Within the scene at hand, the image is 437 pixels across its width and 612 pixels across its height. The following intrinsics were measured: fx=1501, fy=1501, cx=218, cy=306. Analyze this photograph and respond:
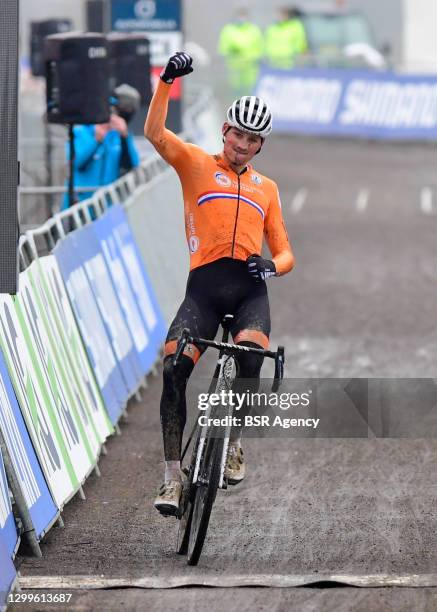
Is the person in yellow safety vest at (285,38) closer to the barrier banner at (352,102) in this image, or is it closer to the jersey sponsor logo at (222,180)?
the barrier banner at (352,102)

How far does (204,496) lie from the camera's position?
7793 millimetres

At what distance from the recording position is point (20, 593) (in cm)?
736

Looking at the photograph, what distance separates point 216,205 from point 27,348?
1416 millimetres

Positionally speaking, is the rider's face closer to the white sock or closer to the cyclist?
the cyclist

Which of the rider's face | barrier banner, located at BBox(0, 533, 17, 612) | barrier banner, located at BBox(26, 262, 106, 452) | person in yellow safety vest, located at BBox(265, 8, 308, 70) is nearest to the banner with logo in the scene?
barrier banner, located at BBox(26, 262, 106, 452)

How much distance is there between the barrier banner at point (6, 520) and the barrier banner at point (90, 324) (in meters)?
2.87

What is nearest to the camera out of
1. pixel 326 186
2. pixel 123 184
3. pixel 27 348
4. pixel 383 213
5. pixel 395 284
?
pixel 27 348

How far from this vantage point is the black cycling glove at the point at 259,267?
8.15 metres

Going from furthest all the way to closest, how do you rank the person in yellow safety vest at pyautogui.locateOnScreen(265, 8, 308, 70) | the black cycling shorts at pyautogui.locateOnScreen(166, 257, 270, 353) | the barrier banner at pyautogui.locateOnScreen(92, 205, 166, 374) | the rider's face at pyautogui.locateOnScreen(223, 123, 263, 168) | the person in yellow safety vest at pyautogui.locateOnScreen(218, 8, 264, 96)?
the person in yellow safety vest at pyautogui.locateOnScreen(265, 8, 308, 70) → the person in yellow safety vest at pyautogui.locateOnScreen(218, 8, 264, 96) → the barrier banner at pyautogui.locateOnScreen(92, 205, 166, 374) → the rider's face at pyautogui.locateOnScreen(223, 123, 263, 168) → the black cycling shorts at pyautogui.locateOnScreen(166, 257, 270, 353)

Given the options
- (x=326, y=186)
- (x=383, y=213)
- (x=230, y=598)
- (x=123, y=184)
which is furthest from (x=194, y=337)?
(x=326, y=186)

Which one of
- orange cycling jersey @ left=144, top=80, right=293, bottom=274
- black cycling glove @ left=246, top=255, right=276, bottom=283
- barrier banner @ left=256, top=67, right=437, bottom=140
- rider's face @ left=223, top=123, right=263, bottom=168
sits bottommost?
barrier banner @ left=256, top=67, right=437, bottom=140

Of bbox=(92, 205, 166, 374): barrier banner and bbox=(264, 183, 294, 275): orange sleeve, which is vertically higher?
bbox=(264, 183, 294, 275): orange sleeve

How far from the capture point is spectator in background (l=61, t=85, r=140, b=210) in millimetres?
14555

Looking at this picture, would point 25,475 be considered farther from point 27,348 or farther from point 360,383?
point 360,383
